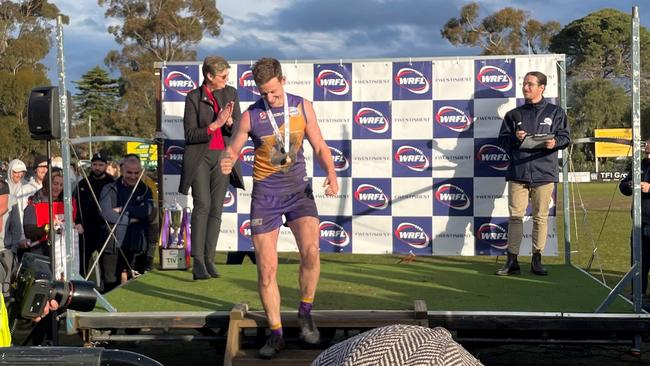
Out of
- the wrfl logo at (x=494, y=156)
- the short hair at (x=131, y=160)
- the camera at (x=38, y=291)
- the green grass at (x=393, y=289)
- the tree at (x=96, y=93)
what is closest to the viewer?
the camera at (x=38, y=291)

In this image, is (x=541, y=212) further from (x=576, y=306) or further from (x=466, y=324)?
(x=466, y=324)

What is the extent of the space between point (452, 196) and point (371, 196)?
84cm

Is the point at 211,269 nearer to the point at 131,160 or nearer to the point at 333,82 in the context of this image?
the point at 131,160

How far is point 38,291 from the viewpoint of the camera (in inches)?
87.7

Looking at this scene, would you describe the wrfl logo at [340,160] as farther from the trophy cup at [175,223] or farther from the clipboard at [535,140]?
the clipboard at [535,140]

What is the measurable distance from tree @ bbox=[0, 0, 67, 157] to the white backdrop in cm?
4262

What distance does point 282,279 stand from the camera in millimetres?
6688

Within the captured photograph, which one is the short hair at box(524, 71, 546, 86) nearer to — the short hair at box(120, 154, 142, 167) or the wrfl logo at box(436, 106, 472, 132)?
the wrfl logo at box(436, 106, 472, 132)

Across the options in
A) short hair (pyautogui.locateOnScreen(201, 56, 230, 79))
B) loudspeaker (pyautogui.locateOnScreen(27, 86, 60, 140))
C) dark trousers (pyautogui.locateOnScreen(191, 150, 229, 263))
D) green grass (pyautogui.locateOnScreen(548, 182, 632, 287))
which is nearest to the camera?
loudspeaker (pyautogui.locateOnScreen(27, 86, 60, 140))

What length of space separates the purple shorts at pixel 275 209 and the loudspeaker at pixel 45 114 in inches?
59.9

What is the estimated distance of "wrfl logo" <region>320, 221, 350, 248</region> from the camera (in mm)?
7621

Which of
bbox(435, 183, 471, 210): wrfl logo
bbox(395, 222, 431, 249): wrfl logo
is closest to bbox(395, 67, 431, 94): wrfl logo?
bbox(435, 183, 471, 210): wrfl logo

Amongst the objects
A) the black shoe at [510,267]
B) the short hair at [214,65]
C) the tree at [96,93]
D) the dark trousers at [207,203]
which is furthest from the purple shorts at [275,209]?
the tree at [96,93]

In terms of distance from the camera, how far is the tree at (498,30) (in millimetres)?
58312
